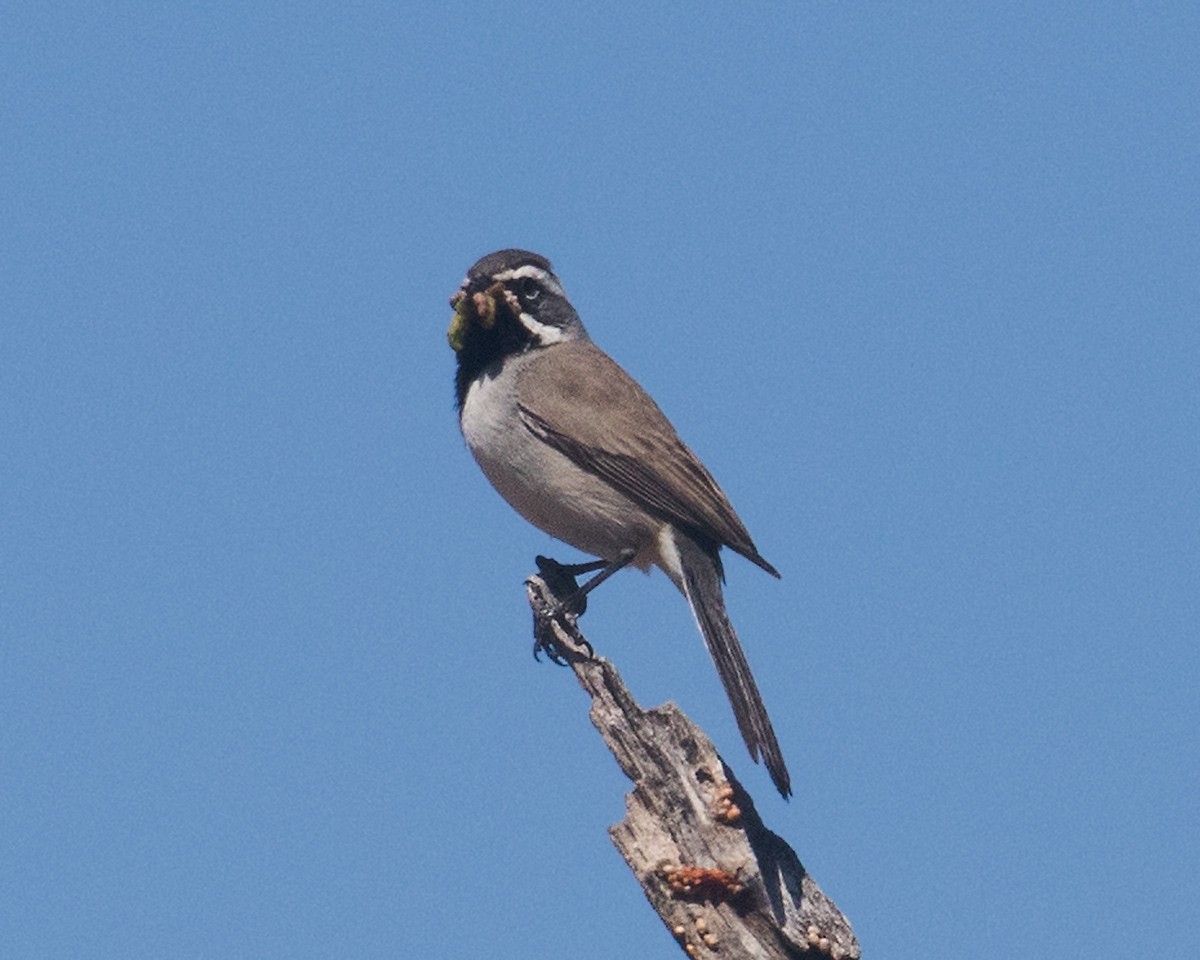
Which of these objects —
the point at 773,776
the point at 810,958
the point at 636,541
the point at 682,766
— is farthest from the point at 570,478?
the point at 810,958

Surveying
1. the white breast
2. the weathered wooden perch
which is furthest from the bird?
the weathered wooden perch

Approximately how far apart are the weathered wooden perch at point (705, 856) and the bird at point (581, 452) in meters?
2.02

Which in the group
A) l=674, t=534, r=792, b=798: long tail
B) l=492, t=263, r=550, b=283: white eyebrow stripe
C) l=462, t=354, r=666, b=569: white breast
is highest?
l=492, t=263, r=550, b=283: white eyebrow stripe

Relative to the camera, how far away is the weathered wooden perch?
6453mm

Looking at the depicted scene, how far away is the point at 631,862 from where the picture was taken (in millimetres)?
6605

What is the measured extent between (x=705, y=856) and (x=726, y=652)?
6.66 feet

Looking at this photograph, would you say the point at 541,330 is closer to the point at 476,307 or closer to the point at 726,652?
the point at 476,307

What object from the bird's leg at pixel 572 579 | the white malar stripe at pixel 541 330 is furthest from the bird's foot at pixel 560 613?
the white malar stripe at pixel 541 330

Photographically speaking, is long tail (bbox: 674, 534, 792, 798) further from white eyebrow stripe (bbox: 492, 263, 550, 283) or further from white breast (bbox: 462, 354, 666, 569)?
white eyebrow stripe (bbox: 492, 263, 550, 283)

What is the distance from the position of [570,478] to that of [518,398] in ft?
1.88

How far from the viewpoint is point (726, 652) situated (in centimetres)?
852

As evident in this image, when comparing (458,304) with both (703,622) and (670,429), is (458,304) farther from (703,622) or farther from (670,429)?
(703,622)

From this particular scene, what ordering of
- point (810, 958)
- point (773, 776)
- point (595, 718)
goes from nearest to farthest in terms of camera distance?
1. point (810, 958)
2. point (595, 718)
3. point (773, 776)

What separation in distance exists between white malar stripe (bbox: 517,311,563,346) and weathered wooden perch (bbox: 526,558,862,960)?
381 centimetres
